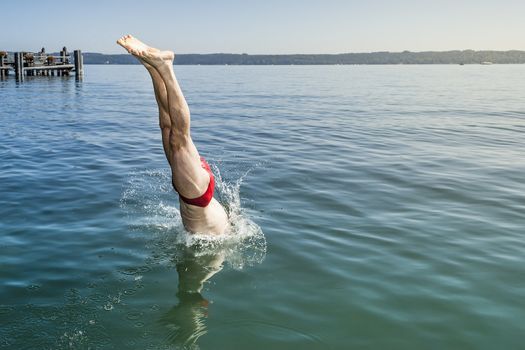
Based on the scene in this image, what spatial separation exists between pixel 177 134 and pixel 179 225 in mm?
2551

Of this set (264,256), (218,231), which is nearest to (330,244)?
(264,256)

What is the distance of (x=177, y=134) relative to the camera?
6926mm

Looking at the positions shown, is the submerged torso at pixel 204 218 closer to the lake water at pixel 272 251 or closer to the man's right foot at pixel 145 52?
the lake water at pixel 272 251

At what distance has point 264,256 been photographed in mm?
7848

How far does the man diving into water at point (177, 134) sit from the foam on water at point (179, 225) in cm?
54

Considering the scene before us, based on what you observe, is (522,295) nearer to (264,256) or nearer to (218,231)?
(264,256)

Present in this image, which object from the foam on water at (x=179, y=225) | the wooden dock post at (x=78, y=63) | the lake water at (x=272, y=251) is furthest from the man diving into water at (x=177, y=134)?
the wooden dock post at (x=78, y=63)

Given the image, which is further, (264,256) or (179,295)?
(264,256)

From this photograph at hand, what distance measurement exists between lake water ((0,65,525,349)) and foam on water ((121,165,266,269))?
4 centimetres

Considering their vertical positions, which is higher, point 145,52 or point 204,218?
point 145,52

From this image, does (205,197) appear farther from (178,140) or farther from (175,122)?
(175,122)

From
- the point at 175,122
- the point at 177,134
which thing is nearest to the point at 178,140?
the point at 177,134

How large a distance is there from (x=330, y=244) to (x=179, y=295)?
285cm

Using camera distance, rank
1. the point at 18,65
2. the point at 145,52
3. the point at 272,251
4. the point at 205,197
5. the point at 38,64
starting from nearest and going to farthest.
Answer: the point at 145,52, the point at 205,197, the point at 272,251, the point at 18,65, the point at 38,64
